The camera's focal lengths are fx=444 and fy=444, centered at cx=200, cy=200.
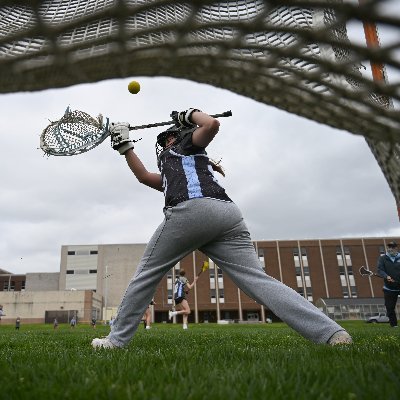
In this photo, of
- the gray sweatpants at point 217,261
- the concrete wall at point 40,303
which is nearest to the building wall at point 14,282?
Result: the concrete wall at point 40,303

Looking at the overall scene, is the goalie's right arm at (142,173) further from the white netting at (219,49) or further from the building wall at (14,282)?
the building wall at (14,282)

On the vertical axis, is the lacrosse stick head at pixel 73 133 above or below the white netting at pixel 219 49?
above

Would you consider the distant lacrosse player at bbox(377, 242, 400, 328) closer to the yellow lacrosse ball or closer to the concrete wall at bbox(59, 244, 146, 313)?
the yellow lacrosse ball

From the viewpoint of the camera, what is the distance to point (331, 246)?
75.2 metres

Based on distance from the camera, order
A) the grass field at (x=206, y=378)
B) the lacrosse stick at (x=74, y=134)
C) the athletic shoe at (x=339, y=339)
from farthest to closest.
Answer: the lacrosse stick at (x=74, y=134)
the athletic shoe at (x=339, y=339)
the grass field at (x=206, y=378)

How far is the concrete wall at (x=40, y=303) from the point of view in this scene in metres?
71.9

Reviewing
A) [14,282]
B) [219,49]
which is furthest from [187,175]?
[14,282]

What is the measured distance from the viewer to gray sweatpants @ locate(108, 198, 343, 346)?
4.07 meters

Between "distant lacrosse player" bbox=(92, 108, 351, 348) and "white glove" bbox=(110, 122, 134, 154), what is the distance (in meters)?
0.46

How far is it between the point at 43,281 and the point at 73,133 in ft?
288

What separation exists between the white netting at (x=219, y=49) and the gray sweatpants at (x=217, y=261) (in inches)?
76.9

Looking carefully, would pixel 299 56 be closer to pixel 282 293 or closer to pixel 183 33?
pixel 183 33

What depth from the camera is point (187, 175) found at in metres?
4.38

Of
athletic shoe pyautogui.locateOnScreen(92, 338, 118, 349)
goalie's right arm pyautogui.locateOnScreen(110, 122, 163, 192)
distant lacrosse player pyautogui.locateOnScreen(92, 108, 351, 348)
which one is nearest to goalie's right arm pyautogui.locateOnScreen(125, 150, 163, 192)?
goalie's right arm pyautogui.locateOnScreen(110, 122, 163, 192)
